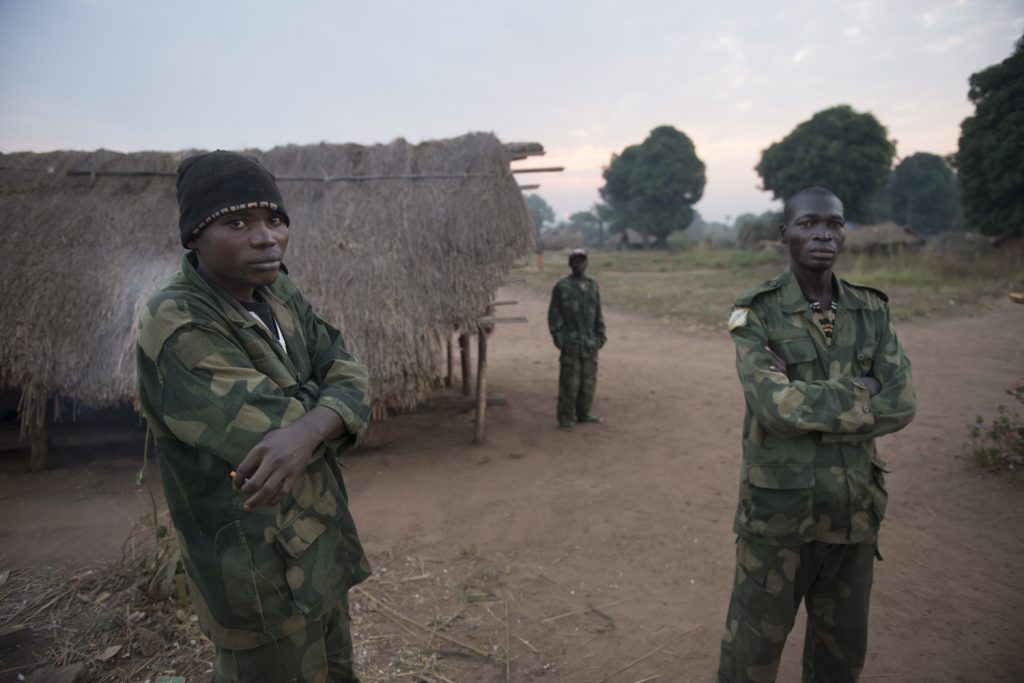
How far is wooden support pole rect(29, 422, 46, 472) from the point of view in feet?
18.8

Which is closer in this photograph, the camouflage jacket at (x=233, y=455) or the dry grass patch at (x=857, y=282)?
the camouflage jacket at (x=233, y=455)

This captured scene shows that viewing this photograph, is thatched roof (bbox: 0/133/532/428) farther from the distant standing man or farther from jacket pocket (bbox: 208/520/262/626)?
jacket pocket (bbox: 208/520/262/626)

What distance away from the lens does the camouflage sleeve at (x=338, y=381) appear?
1625 mm

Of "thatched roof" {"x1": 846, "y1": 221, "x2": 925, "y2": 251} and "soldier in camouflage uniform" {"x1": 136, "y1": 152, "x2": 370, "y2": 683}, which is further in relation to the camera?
"thatched roof" {"x1": 846, "y1": 221, "x2": 925, "y2": 251}

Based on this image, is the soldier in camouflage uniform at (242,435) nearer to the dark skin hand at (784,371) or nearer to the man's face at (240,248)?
the man's face at (240,248)

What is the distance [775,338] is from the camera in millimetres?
2326

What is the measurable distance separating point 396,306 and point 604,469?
2691 mm

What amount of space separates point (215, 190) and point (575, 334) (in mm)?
5598

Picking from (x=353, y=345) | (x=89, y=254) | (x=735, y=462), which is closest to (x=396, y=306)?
(x=353, y=345)

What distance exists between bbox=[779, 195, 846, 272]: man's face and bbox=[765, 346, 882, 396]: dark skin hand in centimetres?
39

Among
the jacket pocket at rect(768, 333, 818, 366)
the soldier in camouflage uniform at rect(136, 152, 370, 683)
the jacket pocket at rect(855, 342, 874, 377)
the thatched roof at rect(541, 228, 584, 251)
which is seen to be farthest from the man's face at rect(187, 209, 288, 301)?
the thatched roof at rect(541, 228, 584, 251)

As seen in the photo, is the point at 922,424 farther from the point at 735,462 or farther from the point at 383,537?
the point at 383,537

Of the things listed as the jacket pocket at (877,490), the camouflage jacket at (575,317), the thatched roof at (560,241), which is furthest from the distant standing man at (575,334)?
the thatched roof at (560,241)

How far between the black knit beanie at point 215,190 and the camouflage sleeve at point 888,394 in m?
2.12
